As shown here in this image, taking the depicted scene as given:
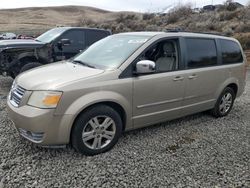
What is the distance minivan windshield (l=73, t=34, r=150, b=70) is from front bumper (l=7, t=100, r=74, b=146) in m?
1.05

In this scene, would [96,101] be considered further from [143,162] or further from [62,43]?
[62,43]

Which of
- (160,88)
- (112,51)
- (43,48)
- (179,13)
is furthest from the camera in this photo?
(179,13)

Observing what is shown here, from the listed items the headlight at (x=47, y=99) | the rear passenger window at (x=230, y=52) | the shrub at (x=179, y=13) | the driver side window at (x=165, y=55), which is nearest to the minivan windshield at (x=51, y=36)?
the driver side window at (x=165, y=55)

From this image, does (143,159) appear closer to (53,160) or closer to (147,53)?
(53,160)

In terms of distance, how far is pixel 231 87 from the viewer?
5.96 metres

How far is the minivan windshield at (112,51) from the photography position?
14.2 ft

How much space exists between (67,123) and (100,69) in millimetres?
956

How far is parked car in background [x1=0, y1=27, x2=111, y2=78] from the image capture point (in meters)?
7.65

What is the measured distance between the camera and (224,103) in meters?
5.86

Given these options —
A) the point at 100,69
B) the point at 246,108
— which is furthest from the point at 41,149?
the point at 246,108

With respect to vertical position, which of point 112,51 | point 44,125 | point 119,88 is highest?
point 112,51

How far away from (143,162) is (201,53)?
238 cm

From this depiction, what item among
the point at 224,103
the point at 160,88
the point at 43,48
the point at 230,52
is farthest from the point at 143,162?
the point at 43,48

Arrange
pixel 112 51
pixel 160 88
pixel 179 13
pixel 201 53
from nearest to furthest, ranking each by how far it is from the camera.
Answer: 1. pixel 160 88
2. pixel 112 51
3. pixel 201 53
4. pixel 179 13
